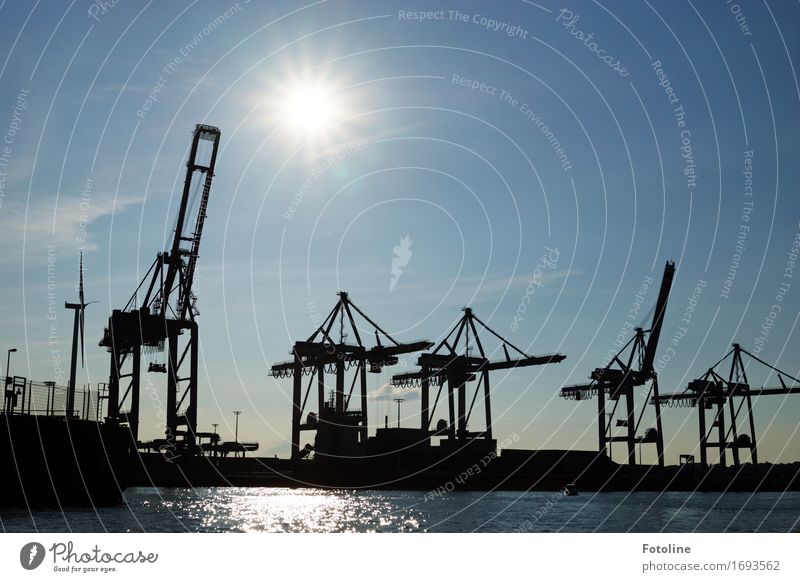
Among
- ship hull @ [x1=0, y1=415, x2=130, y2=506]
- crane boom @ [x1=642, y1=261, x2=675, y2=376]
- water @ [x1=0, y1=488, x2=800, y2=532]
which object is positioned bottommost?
water @ [x1=0, y1=488, x2=800, y2=532]

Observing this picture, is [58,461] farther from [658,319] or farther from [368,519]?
[658,319]

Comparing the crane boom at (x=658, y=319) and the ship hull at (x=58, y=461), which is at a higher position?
the crane boom at (x=658, y=319)

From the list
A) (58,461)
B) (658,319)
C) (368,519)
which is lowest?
(368,519)

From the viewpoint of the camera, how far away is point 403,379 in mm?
149875

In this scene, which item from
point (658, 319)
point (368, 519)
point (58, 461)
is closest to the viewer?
point (58, 461)

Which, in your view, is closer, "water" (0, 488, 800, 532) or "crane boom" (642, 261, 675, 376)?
"water" (0, 488, 800, 532)

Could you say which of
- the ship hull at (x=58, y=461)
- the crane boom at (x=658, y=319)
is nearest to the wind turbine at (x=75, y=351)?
the ship hull at (x=58, y=461)

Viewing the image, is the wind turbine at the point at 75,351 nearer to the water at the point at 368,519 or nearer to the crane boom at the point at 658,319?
the water at the point at 368,519

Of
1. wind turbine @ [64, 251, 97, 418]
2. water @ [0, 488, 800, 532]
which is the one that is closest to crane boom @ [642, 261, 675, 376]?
water @ [0, 488, 800, 532]

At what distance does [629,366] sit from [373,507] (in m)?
82.6

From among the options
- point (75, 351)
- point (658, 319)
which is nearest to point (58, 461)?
point (75, 351)

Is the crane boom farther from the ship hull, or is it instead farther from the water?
the ship hull
